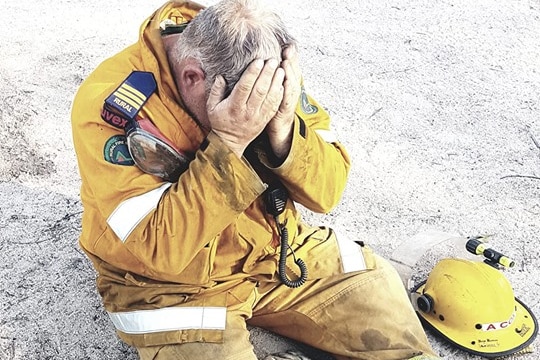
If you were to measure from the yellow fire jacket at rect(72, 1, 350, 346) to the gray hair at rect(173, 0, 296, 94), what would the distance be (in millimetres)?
164

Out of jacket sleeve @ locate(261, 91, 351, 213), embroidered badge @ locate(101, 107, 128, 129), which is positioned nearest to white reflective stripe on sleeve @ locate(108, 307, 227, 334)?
jacket sleeve @ locate(261, 91, 351, 213)

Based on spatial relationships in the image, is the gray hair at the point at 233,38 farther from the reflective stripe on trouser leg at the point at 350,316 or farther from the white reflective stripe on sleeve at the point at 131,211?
the reflective stripe on trouser leg at the point at 350,316

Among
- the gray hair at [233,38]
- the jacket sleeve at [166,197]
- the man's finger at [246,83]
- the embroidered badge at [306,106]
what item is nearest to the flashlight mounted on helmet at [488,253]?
the embroidered badge at [306,106]

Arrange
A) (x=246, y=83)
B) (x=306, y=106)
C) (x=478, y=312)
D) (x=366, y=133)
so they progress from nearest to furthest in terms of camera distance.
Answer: (x=246, y=83) → (x=306, y=106) → (x=478, y=312) → (x=366, y=133)

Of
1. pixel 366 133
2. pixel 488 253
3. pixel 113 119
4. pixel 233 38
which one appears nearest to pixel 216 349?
pixel 113 119

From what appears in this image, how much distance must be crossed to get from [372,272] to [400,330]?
25 cm

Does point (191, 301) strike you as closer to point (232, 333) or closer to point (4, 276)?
point (232, 333)

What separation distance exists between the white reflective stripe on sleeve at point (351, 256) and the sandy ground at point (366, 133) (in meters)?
0.36

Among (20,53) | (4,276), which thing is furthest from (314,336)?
(20,53)

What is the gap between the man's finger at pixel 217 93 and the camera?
2.15 meters

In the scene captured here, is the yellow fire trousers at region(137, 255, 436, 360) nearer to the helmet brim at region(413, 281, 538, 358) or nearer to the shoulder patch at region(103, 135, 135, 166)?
the helmet brim at region(413, 281, 538, 358)

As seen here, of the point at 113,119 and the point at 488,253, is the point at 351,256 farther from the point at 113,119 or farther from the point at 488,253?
the point at 113,119

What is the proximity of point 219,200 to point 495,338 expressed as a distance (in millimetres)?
1300

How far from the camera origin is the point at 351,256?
112 inches
